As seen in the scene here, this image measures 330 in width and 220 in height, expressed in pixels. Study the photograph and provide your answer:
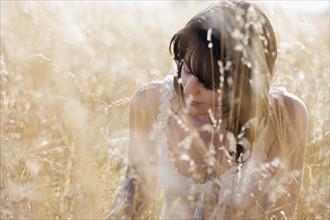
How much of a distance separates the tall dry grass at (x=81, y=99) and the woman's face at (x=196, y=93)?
0.18 meters

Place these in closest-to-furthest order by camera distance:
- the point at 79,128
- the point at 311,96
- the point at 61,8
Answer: the point at 79,128
the point at 311,96
the point at 61,8

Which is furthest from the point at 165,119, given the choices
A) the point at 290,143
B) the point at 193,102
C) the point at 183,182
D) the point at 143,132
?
the point at 290,143

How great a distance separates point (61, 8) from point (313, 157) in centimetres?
151

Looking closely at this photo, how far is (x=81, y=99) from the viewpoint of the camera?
255cm

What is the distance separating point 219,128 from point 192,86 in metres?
0.21

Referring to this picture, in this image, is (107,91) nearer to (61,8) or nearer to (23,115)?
(61,8)

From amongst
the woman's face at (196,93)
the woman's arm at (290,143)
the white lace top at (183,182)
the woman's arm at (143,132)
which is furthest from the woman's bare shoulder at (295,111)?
the woman's arm at (143,132)

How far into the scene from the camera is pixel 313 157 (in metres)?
2.18

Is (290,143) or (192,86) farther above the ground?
(192,86)

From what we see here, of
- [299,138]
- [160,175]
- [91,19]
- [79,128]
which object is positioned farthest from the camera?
[91,19]

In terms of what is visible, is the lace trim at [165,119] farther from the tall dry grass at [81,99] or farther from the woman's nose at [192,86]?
the woman's nose at [192,86]

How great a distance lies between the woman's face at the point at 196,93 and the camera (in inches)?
65.1

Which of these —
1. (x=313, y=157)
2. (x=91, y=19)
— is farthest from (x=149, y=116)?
(x=91, y=19)

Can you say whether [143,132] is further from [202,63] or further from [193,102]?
[202,63]
